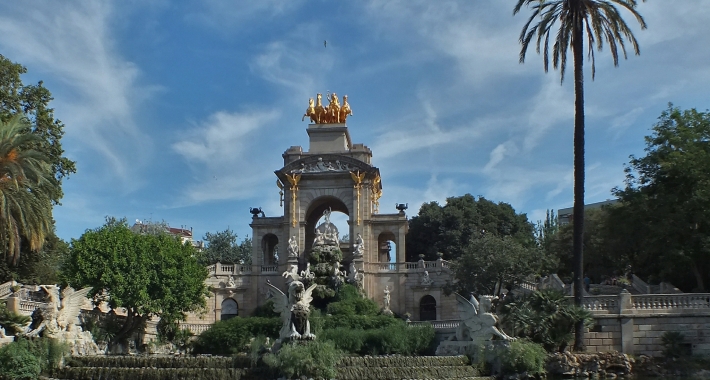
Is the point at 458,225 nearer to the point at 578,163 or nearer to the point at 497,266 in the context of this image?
the point at 497,266

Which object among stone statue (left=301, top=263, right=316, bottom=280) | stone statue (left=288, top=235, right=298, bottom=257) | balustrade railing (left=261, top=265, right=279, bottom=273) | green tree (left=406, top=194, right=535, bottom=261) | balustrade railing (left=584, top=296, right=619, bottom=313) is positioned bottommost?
balustrade railing (left=584, top=296, right=619, bottom=313)

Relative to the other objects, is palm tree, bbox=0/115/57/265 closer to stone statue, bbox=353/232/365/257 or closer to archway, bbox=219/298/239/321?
archway, bbox=219/298/239/321

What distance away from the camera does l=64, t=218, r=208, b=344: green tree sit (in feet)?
112

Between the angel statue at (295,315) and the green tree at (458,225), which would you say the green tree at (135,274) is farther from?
the green tree at (458,225)

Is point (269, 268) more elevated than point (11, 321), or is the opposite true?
point (269, 268)

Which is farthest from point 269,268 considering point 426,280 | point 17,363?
point 17,363

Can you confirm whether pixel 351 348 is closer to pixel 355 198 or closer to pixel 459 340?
pixel 459 340

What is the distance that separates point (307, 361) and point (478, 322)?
7.88 m

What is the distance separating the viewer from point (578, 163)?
29078mm

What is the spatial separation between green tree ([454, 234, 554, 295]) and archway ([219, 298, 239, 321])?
18018mm

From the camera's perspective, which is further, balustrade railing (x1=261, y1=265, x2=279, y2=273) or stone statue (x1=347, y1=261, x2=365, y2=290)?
balustrade railing (x1=261, y1=265, x2=279, y2=273)

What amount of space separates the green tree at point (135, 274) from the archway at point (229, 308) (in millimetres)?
11809

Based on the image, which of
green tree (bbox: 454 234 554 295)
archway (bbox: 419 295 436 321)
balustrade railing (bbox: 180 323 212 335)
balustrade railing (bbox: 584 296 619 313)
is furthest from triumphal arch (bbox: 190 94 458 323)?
balustrade railing (bbox: 584 296 619 313)

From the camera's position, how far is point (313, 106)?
5556 cm
